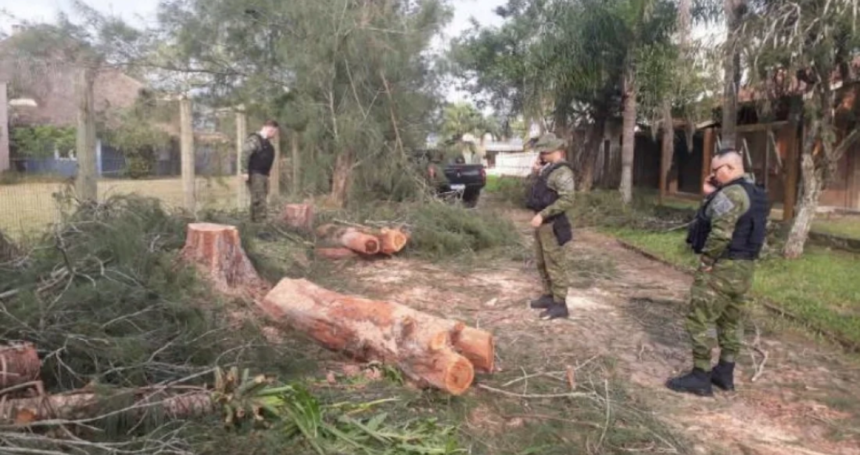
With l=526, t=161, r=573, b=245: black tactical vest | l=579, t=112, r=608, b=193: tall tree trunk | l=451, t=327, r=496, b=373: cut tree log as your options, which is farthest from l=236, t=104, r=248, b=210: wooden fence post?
l=579, t=112, r=608, b=193: tall tree trunk

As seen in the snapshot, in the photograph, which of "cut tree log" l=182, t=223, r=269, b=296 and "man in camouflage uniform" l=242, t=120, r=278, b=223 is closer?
"cut tree log" l=182, t=223, r=269, b=296

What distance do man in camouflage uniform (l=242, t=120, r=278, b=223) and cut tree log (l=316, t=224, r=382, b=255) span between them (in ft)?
2.64

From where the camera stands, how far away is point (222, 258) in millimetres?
5824

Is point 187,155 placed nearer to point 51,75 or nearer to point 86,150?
point 86,150

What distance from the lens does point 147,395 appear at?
3123 mm

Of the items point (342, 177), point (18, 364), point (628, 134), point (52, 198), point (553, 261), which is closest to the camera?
point (18, 364)

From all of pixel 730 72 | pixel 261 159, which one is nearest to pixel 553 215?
pixel 261 159

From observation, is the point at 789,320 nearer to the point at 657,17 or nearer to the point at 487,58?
the point at 657,17

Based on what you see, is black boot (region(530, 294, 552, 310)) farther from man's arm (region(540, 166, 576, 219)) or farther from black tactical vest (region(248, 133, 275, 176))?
black tactical vest (region(248, 133, 275, 176))

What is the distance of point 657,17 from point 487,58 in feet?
15.5

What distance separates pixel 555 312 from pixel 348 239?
11.3 feet

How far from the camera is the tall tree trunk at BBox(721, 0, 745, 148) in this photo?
852cm

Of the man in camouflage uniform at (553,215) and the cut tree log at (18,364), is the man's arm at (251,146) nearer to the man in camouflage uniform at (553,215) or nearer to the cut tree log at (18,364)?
the man in camouflage uniform at (553,215)

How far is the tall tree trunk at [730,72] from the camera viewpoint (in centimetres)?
852
